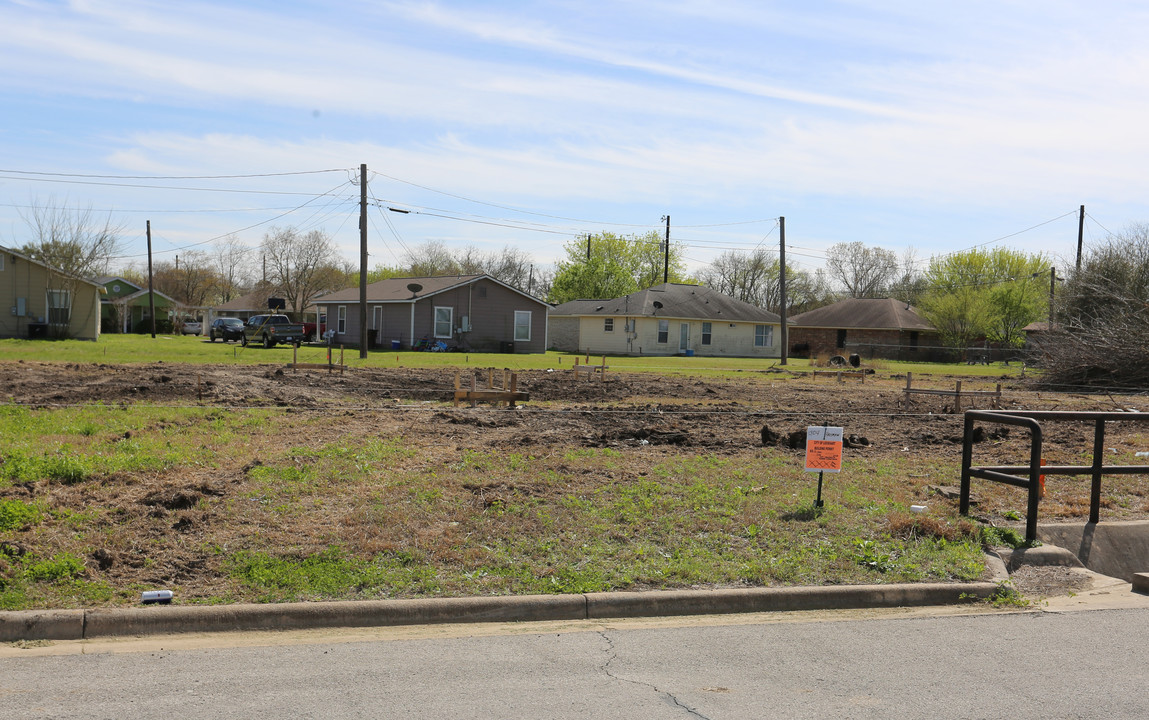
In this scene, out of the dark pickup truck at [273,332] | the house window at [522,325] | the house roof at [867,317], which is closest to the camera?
the dark pickup truck at [273,332]

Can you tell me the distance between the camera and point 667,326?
60188 millimetres

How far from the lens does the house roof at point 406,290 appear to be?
4946 cm

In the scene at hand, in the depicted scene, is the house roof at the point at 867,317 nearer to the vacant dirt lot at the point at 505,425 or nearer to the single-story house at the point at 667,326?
the single-story house at the point at 667,326

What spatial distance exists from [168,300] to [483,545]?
80.0 metres

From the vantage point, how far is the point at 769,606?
7.02 m

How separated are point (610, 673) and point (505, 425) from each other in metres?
9.68

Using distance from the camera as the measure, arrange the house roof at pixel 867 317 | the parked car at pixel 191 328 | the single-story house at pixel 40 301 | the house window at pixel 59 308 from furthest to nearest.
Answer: the parked car at pixel 191 328 → the house roof at pixel 867 317 → the house window at pixel 59 308 → the single-story house at pixel 40 301

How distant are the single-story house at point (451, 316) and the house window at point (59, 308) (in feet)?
42.6

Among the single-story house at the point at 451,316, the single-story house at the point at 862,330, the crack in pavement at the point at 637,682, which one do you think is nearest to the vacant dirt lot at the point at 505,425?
the crack in pavement at the point at 637,682

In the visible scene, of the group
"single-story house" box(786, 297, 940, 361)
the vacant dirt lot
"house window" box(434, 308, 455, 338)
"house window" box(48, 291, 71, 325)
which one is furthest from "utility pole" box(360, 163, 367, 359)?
"single-story house" box(786, 297, 940, 361)

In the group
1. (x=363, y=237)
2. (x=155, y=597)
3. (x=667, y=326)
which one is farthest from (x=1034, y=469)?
(x=667, y=326)

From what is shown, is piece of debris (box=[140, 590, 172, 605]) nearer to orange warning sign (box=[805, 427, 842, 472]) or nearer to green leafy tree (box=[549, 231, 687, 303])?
orange warning sign (box=[805, 427, 842, 472])

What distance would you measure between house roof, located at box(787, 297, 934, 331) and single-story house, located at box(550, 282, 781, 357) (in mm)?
4986

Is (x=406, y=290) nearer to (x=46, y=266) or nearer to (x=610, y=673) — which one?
(x=46, y=266)
